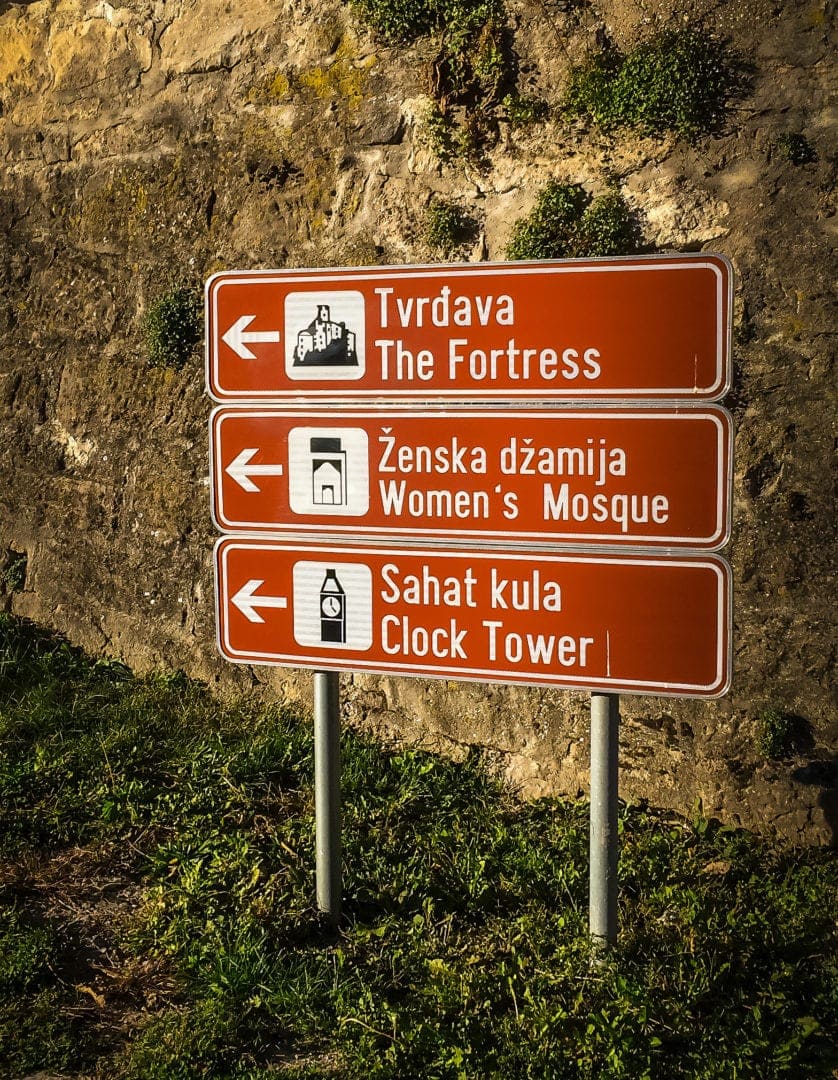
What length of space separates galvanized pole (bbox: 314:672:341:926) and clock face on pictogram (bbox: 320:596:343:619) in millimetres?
215

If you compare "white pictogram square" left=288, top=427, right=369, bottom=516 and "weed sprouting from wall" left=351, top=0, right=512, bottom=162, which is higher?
"weed sprouting from wall" left=351, top=0, right=512, bottom=162

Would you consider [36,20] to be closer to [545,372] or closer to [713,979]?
[545,372]

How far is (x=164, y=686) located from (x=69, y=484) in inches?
51.6

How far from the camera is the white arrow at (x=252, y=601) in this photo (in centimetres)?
315

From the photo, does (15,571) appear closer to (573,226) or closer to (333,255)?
(333,255)

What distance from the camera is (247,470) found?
3.14 meters

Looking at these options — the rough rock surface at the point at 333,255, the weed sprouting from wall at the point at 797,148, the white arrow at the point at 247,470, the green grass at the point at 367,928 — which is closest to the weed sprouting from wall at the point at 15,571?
the rough rock surface at the point at 333,255

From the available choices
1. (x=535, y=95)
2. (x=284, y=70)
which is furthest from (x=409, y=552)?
(x=284, y=70)

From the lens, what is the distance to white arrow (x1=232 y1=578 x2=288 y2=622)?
10.3 ft

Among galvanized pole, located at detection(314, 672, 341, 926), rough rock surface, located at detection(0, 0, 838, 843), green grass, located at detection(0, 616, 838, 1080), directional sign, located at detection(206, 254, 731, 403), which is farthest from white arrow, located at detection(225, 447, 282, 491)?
rough rock surface, located at detection(0, 0, 838, 843)

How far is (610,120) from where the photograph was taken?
Answer: 12.9ft

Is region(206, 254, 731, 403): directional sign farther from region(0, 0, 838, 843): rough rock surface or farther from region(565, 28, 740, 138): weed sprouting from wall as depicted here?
region(565, 28, 740, 138): weed sprouting from wall

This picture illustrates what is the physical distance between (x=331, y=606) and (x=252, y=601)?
29cm

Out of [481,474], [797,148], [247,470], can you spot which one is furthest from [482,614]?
[797,148]
